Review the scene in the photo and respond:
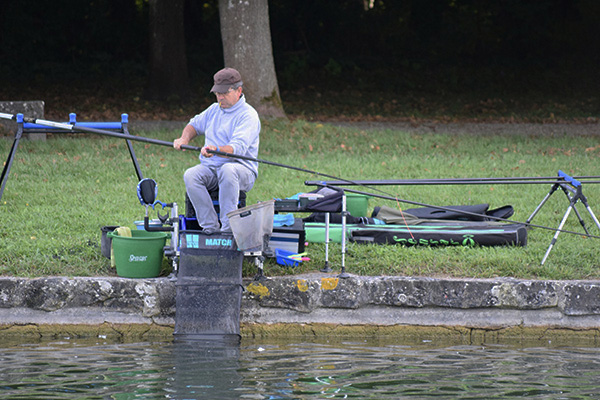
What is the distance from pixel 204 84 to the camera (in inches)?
862

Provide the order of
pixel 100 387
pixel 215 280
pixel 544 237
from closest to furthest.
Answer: pixel 100 387 < pixel 215 280 < pixel 544 237

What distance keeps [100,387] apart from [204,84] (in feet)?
58.1

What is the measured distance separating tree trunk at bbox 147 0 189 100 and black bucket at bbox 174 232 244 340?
14.1 m

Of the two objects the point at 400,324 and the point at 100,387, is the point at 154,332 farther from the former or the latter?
the point at 400,324

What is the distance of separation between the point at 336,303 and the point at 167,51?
14.6 meters

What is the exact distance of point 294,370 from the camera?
5.16 meters

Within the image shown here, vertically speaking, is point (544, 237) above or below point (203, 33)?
below

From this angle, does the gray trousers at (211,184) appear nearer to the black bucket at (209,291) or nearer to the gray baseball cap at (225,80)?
the black bucket at (209,291)

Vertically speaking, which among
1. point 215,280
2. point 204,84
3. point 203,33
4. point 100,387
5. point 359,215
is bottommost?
point 100,387

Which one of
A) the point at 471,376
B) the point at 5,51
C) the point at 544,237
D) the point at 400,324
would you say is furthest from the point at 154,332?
the point at 5,51

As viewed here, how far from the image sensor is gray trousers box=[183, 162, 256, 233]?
612 centimetres

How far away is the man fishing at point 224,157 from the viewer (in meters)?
6.14

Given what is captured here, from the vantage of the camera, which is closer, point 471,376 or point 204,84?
point 471,376

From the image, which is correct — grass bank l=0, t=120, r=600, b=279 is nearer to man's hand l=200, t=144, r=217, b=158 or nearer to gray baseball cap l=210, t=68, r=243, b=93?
man's hand l=200, t=144, r=217, b=158
